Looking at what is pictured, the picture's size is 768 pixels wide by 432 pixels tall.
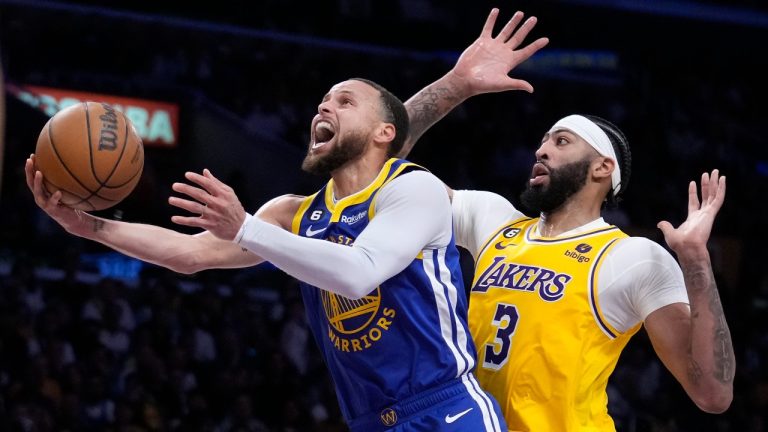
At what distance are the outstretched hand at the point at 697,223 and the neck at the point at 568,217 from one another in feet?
1.90

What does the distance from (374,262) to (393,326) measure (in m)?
0.42

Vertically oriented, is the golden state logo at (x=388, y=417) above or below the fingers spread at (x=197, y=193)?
below

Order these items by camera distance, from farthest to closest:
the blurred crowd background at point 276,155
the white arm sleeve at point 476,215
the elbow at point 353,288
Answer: the blurred crowd background at point 276,155 < the white arm sleeve at point 476,215 < the elbow at point 353,288

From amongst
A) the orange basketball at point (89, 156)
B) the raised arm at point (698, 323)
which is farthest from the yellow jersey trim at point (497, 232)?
the orange basketball at point (89, 156)

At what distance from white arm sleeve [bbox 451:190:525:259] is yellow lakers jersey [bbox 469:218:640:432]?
1.16 feet

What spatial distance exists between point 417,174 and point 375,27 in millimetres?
13354

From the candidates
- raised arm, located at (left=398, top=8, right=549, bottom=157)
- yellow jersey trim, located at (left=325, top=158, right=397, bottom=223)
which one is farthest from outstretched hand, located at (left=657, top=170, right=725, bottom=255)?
raised arm, located at (left=398, top=8, right=549, bottom=157)

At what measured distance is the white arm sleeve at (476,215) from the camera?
16.3ft

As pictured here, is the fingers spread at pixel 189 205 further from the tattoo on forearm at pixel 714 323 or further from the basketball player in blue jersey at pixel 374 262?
the tattoo on forearm at pixel 714 323

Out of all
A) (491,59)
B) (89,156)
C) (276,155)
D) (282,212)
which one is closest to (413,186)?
(282,212)

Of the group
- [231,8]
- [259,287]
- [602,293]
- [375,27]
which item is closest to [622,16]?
[375,27]

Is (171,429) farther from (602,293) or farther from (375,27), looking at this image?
(375,27)

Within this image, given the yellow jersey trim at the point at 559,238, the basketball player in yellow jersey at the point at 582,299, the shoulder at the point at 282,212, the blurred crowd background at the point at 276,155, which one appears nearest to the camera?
the basketball player in yellow jersey at the point at 582,299

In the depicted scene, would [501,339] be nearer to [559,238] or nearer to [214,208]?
[559,238]
